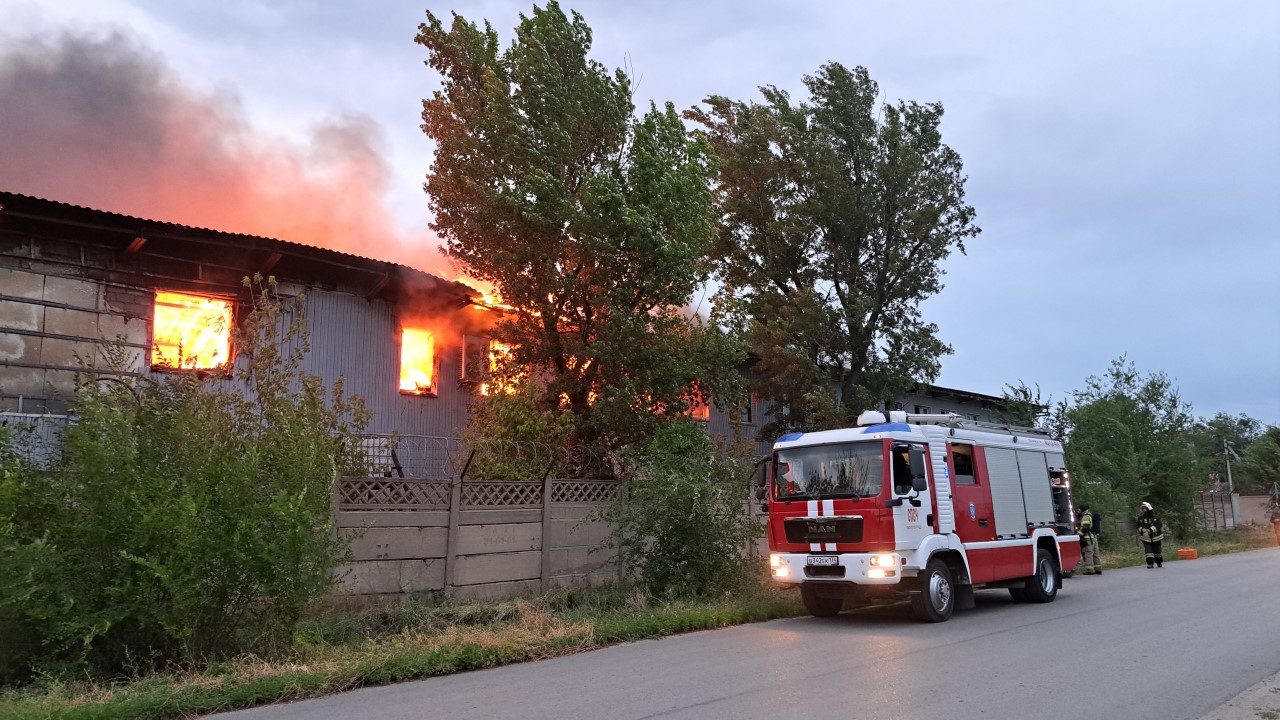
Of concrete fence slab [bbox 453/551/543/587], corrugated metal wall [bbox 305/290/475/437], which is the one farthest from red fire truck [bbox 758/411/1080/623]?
corrugated metal wall [bbox 305/290/475/437]

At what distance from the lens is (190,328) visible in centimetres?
1620

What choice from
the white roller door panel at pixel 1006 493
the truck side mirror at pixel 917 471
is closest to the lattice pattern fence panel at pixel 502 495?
the truck side mirror at pixel 917 471

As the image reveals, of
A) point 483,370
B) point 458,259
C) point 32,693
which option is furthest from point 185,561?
point 483,370

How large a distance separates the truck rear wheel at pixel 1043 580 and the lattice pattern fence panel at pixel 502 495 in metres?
8.14

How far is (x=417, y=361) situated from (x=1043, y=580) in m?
13.2

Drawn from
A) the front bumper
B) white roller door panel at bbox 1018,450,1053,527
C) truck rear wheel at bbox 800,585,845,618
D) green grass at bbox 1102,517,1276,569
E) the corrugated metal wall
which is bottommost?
green grass at bbox 1102,517,1276,569

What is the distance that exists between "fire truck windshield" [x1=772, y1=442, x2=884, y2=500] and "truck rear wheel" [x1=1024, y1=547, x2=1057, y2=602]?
455 cm

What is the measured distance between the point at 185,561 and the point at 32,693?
1499 mm

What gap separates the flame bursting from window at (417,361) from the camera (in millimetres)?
19203

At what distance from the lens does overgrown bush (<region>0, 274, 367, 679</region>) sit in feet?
24.9

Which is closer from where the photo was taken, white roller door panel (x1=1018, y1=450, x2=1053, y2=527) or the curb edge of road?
the curb edge of road

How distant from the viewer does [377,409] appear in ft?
60.4

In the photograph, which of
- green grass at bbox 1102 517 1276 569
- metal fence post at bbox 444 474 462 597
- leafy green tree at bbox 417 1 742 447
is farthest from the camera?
green grass at bbox 1102 517 1276 569

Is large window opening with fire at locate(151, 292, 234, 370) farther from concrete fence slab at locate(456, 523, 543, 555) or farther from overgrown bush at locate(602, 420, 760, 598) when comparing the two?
overgrown bush at locate(602, 420, 760, 598)
